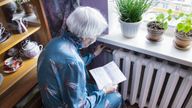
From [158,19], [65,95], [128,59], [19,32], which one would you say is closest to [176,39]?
[158,19]

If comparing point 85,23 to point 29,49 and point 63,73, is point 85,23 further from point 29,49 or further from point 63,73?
point 29,49

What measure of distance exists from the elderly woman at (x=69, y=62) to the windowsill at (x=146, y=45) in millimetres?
298

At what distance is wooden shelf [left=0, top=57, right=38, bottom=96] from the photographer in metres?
1.26

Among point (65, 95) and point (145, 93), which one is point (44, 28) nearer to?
point (65, 95)

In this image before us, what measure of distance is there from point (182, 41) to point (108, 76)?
0.52 m

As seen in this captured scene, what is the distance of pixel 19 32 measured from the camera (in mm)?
1329

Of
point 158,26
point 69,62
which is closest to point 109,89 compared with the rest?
point 69,62

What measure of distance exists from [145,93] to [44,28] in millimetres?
905

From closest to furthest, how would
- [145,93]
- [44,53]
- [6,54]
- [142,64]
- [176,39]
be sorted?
[44,53], [176,39], [142,64], [145,93], [6,54]

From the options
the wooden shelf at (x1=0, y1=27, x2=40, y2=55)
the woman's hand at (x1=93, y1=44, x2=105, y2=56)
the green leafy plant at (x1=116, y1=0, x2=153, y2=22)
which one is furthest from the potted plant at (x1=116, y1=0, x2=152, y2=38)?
the wooden shelf at (x1=0, y1=27, x2=40, y2=55)

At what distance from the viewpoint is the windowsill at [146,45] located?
3.65 feet

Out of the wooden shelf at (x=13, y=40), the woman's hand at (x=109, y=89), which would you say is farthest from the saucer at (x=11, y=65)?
the woman's hand at (x=109, y=89)

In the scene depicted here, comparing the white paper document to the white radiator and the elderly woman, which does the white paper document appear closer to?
the white radiator

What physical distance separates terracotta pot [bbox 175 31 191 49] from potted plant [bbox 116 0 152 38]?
10.0 inches
